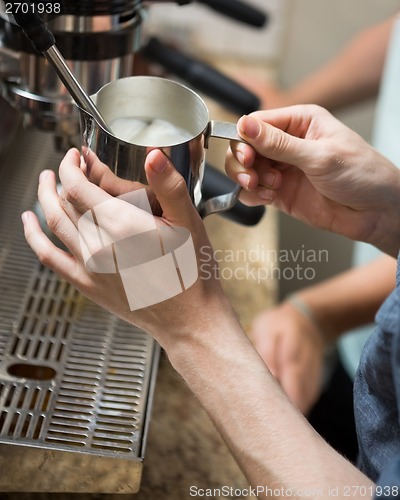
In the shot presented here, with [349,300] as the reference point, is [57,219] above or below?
above

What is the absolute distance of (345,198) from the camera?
665 mm

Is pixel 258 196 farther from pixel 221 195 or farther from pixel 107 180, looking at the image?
pixel 107 180

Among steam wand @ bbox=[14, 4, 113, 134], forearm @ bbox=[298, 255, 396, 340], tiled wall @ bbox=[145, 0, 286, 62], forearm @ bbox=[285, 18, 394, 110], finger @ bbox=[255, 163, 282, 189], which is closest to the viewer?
steam wand @ bbox=[14, 4, 113, 134]

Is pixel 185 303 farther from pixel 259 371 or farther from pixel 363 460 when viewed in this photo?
pixel 363 460

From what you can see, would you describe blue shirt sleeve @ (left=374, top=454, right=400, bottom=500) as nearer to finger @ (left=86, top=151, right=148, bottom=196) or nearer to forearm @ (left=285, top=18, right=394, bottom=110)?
finger @ (left=86, top=151, right=148, bottom=196)

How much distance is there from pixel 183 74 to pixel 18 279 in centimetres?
34

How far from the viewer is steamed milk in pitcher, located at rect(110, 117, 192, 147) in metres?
0.60

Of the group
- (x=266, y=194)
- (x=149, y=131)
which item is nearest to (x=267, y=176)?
(x=266, y=194)

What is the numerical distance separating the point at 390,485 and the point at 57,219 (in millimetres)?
309

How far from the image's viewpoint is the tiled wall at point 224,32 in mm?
1464

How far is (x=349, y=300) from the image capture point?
1.05 meters

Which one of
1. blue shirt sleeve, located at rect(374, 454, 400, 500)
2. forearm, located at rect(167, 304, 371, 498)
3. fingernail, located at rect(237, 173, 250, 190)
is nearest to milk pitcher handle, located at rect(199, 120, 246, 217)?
fingernail, located at rect(237, 173, 250, 190)

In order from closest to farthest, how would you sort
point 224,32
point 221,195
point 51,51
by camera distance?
point 51,51, point 221,195, point 224,32

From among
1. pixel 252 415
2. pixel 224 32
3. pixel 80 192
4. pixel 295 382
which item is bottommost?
pixel 295 382
